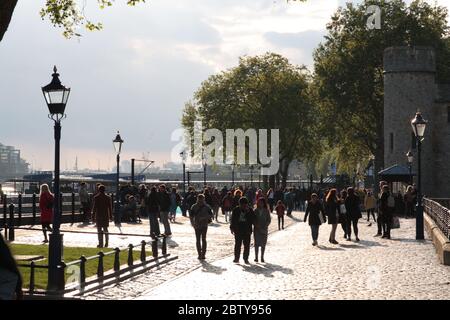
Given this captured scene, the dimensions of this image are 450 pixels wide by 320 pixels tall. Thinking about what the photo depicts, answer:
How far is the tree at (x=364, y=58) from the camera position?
6706 cm

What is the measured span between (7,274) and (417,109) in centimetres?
5722

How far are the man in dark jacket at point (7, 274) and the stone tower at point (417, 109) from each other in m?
55.8

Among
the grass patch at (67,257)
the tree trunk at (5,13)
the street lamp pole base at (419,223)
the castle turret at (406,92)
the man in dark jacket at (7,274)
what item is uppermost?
the castle turret at (406,92)

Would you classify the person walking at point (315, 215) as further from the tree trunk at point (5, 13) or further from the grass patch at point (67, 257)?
the tree trunk at point (5, 13)

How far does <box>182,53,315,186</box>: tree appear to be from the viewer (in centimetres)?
7819

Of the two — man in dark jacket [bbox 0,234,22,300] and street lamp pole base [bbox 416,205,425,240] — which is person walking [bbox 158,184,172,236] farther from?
man in dark jacket [bbox 0,234,22,300]

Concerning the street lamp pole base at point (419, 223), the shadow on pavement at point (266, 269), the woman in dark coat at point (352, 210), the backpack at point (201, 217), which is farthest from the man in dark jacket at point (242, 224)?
the street lamp pole base at point (419, 223)

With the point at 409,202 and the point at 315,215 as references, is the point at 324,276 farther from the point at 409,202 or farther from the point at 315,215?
the point at 409,202

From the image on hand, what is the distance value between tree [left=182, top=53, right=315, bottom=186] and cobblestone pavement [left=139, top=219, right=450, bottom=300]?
5462 cm

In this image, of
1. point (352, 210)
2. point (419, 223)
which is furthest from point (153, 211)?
point (419, 223)

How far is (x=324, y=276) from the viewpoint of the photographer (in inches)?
625
